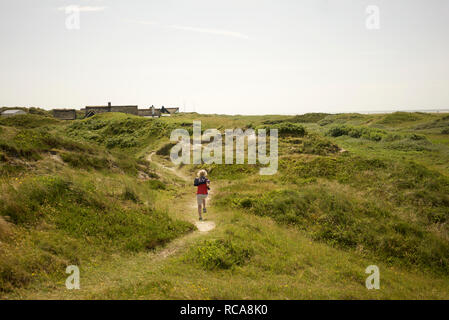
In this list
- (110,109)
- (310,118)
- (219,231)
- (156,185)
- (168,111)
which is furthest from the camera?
(168,111)

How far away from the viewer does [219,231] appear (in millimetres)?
11250

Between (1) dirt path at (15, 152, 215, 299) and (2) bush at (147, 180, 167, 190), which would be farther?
(2) bush at (147, 180, 167, 190)

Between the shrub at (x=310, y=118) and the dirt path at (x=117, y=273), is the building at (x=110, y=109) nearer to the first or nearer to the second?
the shrub at (x=310, y=118)

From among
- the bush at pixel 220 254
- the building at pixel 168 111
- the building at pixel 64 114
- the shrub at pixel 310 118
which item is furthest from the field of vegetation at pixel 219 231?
the building at pixel 168 111

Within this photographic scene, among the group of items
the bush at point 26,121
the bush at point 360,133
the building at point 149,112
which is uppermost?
the building at point 149,112

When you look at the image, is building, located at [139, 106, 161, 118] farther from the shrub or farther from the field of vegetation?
the field of vegetation

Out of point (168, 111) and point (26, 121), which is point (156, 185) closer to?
point (26, 121)

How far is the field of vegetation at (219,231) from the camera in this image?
24.0 feet

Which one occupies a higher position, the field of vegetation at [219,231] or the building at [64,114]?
the building at [64,114]

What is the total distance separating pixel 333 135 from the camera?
44219 millimetres

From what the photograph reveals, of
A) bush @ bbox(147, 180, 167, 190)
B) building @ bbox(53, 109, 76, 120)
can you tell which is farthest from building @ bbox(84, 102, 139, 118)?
bush @ bbox(147, 180, 167, 190)

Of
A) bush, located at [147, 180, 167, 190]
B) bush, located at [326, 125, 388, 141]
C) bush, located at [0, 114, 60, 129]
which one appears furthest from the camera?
bush, located at [0, 114, 60, 129]

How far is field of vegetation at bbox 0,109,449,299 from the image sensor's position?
7320mm

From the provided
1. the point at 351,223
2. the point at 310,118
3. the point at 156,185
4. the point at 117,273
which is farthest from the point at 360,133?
the point at 310,118
